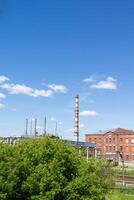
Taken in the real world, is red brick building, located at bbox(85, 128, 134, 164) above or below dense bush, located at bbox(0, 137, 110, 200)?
above

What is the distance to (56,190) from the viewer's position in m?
33.7

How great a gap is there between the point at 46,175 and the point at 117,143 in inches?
3822

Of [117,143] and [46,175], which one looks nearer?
[46,175]

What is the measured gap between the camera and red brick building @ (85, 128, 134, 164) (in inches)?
4983

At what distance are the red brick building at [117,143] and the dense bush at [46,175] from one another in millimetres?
86758

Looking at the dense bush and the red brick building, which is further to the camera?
the red brick building

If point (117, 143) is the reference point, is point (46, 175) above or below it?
below

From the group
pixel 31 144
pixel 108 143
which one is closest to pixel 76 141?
pixel 108 143

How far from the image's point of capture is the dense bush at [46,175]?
112 ft

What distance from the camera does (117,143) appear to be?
5098 inches

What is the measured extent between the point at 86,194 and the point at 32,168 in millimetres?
5060

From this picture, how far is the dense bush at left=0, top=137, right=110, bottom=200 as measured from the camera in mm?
34062

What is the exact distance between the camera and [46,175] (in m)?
34.2

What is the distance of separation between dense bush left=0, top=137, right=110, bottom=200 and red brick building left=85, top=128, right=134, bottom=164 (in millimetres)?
86758
